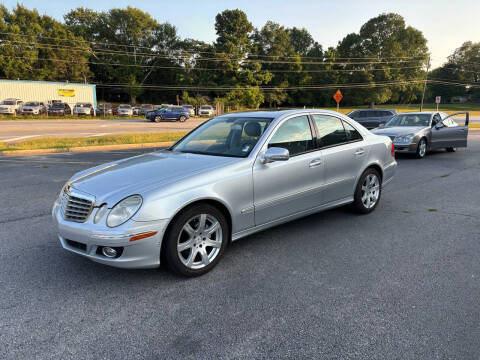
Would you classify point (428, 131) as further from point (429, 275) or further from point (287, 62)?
point (287, 62)

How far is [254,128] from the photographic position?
13.7 ft

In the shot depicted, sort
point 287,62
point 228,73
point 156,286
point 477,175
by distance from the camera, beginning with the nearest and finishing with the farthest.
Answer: point 156,286, point 477,175, point 228,73, point 287,62

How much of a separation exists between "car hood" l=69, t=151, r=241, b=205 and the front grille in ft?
0.30

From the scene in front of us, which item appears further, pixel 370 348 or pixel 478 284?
pixel 478 284

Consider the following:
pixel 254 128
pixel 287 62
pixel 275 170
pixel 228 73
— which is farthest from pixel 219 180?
pixel 287 62

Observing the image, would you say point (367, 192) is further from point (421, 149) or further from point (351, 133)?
point (421, 149)

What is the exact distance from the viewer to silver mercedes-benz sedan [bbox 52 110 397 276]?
3.04 metres

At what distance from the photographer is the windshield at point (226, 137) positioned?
4.03 m

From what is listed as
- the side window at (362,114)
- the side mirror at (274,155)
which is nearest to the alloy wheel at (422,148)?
→ the side mirror at (274,155)

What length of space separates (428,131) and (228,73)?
5463cm

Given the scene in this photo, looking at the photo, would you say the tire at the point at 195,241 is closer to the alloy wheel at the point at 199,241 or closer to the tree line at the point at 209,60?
the alloy wheel at the point at 199,241

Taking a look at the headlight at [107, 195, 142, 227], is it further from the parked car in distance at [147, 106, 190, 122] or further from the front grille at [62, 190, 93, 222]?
the parked car in distance at [147, 106, 190, 122]

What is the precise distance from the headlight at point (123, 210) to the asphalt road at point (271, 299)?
2.13 feet

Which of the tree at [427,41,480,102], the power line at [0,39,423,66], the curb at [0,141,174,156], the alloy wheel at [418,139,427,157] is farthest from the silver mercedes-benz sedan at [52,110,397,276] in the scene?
the tree at [427,41,480,102]
